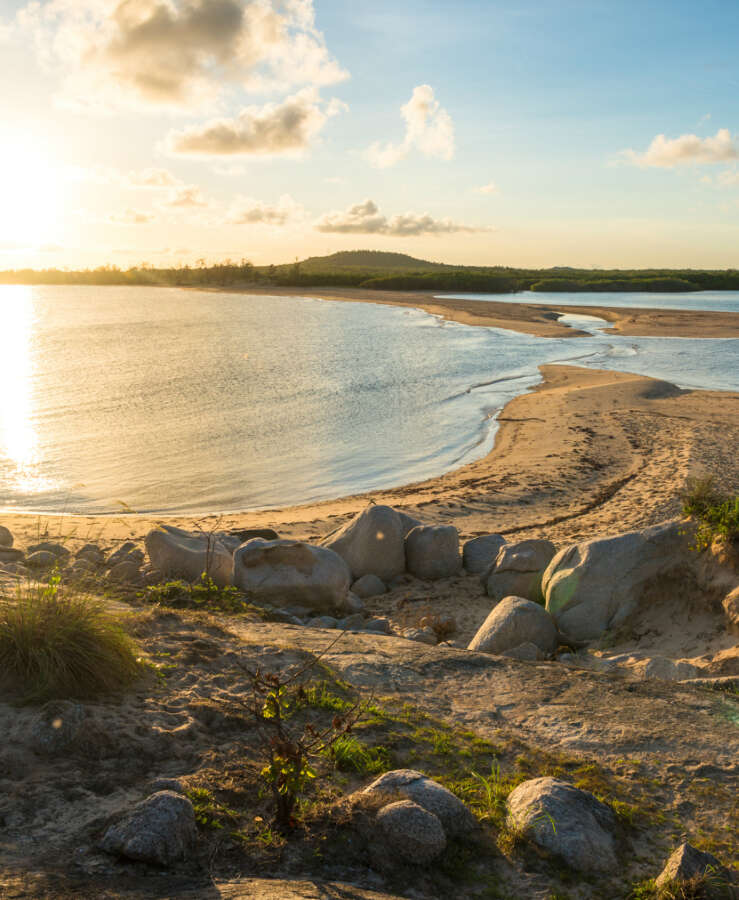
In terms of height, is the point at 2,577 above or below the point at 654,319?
below

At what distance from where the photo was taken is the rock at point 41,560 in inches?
312

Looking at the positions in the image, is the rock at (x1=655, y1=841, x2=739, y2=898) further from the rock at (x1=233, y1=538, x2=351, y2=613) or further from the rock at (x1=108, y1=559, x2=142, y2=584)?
the rock at (x1=108, y1=559, x2=142, y2=584)

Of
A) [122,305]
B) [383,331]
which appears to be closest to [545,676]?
[383,331]

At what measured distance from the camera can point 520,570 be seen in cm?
795

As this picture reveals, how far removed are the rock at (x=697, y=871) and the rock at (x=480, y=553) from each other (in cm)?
557

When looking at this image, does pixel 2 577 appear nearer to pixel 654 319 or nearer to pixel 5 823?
pixel 5 823

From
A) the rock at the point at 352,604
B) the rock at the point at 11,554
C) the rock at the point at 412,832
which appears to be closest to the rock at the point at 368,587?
the rock at the point at 352,604

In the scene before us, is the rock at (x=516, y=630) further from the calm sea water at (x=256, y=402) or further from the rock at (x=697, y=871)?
the calm sea water at (x=256, y=402)

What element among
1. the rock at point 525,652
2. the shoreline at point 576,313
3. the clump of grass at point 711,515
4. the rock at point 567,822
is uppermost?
the shoreline at point 576,313

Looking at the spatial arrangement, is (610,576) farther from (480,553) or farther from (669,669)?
(480,553)

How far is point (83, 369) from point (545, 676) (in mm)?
28646

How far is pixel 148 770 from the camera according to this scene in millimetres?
3723

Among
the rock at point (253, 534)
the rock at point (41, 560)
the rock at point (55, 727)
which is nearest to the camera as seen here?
the rock at point (55, 727)

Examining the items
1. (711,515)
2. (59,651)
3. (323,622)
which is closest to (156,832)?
(59,651)
